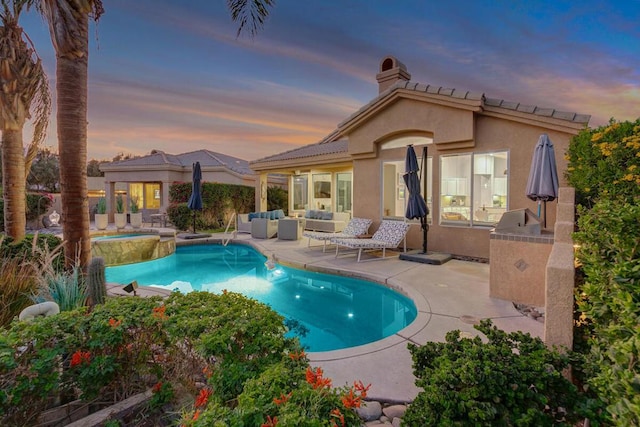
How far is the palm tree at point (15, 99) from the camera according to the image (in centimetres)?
678

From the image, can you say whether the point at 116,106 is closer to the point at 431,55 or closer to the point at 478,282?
the point at 431,55

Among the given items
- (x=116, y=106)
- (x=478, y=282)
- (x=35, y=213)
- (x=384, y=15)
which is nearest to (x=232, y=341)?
(x=478, y=282)

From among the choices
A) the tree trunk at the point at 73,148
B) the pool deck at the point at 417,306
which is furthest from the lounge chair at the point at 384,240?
the tree trunk at the point at 73,148

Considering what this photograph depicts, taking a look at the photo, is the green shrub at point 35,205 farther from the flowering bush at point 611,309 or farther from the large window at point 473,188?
the flowering bush at point 611,309

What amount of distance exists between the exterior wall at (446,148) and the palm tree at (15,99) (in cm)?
903

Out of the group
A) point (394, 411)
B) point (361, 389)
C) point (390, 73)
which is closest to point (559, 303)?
point (394, 411)

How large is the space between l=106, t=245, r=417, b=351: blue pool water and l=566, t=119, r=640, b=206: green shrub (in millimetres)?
3608

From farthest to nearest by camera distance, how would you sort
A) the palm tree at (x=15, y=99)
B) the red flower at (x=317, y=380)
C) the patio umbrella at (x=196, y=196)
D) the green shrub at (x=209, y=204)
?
1. the green shrub at (x=209, y=204)
2. the patio umbrella at (x=196, y=196)
3. the palm tree at (x=15, y=99)
4. the red flower at (x=317, y=380)

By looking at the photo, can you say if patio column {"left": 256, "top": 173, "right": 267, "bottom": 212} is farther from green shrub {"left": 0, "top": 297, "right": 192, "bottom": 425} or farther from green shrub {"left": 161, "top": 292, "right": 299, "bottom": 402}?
green shrub {"left": 161, "top": 292, "right": 299, "bottom": 402}

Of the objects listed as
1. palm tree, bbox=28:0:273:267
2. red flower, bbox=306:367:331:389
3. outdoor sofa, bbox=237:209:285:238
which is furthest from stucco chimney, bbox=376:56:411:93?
red flower, bbox=306:367:331:389

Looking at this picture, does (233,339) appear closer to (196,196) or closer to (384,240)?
(384,240)

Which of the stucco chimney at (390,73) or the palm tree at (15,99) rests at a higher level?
the stucco chimney at (390,73)

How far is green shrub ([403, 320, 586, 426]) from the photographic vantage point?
1.80 m

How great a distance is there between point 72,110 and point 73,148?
0.58 meters
